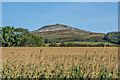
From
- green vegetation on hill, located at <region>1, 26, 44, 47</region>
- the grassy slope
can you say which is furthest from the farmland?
the grassy slope

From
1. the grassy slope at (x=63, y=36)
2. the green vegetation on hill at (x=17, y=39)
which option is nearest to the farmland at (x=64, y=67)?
the green vegetation on hill at (x=17, y=39)

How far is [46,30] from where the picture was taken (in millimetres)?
57906

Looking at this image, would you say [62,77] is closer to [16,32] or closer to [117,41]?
[117,41]

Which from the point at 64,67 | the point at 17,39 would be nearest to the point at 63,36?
the point at 17,39

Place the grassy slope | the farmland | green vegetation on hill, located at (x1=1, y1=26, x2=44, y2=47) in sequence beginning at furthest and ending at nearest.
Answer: the grassy slope, green vegetation on hill, located at (x1=1, y1=26, x2=44, y2=47), the farmland

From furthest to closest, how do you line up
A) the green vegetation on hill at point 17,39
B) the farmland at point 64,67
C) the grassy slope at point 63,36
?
the grassy slope at point 63,36 → the green vegetation on hill at point 17,39 → the farmland at point 64,67

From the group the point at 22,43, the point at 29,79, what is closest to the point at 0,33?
the point at 22,43

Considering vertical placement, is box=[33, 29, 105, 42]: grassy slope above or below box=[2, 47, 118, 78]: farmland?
above

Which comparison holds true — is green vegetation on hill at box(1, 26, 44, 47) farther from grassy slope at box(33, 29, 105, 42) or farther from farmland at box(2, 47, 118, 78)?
farmland at box(2, 47, 118, 78)

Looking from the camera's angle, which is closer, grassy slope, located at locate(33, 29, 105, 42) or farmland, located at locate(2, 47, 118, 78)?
farmland, located at locate(2, 47, 118, 78)

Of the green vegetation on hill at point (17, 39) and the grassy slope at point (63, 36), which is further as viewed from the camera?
the grassy slope at point (63, 36)

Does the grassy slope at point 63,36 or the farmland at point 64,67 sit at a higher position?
the grassy slope at point 63,36

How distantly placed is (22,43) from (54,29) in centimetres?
2109

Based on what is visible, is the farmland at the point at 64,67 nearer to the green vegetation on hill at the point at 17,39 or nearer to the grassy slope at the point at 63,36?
the green vegetation on hill at the point at 17,39
